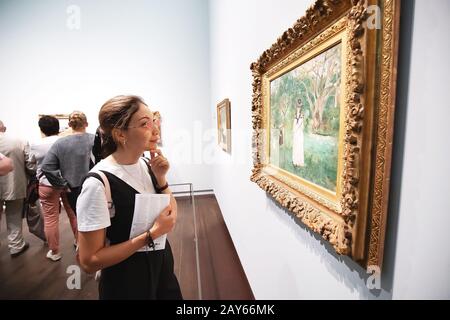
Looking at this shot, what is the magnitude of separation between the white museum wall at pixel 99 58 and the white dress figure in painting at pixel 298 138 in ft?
14.0

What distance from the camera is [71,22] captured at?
441cm

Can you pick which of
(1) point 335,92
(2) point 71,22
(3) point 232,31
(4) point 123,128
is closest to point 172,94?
(2) point 71,22

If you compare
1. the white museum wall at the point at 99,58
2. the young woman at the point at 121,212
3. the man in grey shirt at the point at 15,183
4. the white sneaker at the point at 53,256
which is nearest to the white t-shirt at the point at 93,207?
the young woman at the point at 121,212

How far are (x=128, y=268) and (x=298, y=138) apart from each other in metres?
1.05

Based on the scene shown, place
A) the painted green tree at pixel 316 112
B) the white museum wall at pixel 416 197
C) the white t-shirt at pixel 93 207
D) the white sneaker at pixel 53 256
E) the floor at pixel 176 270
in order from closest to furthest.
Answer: the white museum wall at pixel 416 197, the painted green tree at pixel 316 112, the white t-shirt at pixel 93 207, the floor at pixel 176 270, the white sneaker at pixel 53 256

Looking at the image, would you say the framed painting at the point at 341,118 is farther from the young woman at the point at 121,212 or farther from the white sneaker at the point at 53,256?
the white sneaker at the point at 53,256

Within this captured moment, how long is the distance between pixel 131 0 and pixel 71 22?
1.32 meters

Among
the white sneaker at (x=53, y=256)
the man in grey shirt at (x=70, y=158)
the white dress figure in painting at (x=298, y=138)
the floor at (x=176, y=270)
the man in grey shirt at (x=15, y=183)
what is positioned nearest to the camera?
the white dress figure in painting at (x=298, y=138)

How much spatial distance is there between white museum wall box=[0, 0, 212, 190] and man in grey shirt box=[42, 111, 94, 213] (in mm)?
2690

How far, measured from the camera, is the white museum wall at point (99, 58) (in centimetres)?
441

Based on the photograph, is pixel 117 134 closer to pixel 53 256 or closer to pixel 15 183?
pixel 15 183

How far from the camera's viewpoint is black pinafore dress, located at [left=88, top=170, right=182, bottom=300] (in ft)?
3.20

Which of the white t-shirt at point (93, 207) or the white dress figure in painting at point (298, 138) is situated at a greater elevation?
the white dress figure in painting at point (298, 138)

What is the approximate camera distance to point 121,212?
0.98 meters
